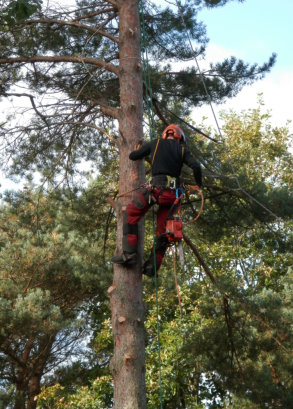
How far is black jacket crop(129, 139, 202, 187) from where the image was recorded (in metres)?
5.14

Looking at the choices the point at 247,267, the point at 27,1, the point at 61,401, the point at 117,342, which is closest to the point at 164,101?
the point at 27,1

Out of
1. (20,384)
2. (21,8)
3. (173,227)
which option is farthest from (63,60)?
Result: (20,384)

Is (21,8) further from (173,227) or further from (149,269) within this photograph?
(149,269)

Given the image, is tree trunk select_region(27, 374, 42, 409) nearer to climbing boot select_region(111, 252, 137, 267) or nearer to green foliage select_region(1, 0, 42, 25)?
climbing boot select_region(111, 252, 137, 267)

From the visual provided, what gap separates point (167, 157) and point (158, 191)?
374 millimetres

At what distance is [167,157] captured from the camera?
16.9 ft

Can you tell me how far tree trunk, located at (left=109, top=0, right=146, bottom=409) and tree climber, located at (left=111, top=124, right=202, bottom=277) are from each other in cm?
14

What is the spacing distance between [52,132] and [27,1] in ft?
8.71

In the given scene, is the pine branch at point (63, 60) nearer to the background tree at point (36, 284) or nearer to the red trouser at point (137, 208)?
the red trouser at point (137, 208)

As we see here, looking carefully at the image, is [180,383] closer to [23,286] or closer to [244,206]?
[23,286]

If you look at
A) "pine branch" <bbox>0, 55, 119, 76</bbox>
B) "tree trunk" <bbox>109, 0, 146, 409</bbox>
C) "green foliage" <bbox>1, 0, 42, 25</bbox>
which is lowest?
"tree trunk" <bbox>109, 0, 146, 409</bbox>

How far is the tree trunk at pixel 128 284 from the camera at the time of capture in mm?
4453

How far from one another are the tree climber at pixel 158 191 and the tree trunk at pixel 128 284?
143mm

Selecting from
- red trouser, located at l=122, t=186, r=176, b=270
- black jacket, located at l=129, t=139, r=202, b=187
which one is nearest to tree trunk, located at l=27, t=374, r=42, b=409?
red trouser, located at l=122, t=186, r=176, b=270
